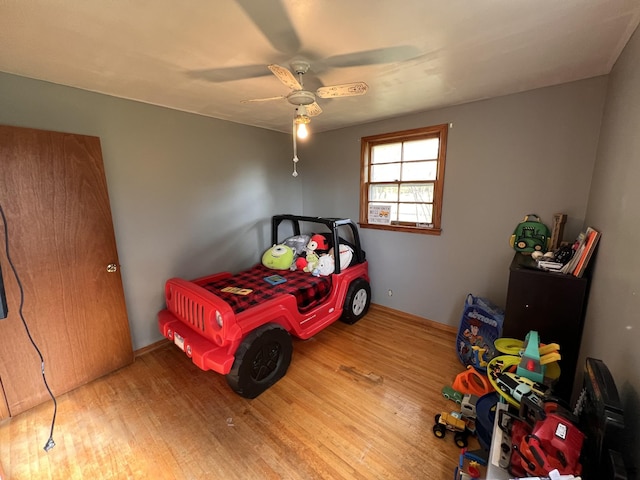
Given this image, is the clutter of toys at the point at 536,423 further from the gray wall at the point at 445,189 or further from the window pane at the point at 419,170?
the window pane at the point at 419,170

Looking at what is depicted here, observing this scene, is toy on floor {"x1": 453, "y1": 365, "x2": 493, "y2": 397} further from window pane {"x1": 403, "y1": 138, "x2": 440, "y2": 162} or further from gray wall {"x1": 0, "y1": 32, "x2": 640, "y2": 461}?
window pane {"x1": 403, "y1": 138, "x2": 440, "y2": 162}

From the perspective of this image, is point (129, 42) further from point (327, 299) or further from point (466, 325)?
point (466, 325)

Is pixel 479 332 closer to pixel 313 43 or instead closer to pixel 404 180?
pixel 404 180

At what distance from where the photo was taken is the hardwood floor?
147 cm

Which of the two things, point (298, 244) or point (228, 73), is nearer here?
point (228, 73)

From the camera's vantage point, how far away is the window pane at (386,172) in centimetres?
302

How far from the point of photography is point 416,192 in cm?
291

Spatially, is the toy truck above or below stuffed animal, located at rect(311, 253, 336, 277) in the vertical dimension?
below

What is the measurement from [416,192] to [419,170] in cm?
→ 25

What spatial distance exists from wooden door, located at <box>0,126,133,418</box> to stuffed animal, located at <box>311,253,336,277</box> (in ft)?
6.07

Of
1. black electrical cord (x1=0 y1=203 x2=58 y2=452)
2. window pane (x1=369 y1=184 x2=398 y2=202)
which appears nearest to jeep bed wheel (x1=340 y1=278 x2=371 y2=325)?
window pane (x1=369 y1=184 x2=398 y2=202)

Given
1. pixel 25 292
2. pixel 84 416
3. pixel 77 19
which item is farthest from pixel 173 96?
pixel 84 416

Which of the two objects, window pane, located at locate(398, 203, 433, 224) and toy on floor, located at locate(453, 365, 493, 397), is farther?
window pane, located at locate(398, 203, 433, 224)

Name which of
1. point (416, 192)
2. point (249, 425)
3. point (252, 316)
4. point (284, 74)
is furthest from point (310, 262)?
point (284, 74)
